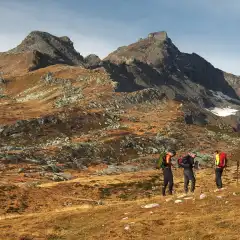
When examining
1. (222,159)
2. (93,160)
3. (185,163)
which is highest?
(222,159)

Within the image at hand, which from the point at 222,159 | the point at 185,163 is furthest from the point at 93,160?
the point at 222,159

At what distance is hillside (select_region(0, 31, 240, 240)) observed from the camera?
69.8ft

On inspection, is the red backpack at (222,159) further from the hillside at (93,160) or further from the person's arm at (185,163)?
the person's arm at (185,163)

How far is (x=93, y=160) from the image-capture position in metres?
81.6

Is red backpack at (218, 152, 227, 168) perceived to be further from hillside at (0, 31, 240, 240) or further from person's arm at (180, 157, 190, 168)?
person's arm at (180, 157, 190, 168)

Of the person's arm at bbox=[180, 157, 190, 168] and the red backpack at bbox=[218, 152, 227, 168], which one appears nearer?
the person's arm at bbox=[180, 157, 190, 168]

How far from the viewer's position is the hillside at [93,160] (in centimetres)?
2127

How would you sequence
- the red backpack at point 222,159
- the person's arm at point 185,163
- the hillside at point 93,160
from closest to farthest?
the hillside at point 93,160 < the person's arm at point 185,163 < the red backpack at point 222,159

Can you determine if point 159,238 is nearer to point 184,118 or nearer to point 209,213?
point 209,213

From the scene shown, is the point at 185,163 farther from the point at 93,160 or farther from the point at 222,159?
the point at 93,160

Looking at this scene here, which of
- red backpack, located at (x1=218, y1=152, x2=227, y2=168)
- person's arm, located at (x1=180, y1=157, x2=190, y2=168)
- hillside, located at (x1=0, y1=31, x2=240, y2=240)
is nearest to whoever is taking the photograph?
hillside, located at (x1=0, y1=31, x2=240, y2=240)

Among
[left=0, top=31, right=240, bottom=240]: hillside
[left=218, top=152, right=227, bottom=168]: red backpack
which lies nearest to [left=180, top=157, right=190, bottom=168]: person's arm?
[left=0, top=31, right=240, bottom=240]: hillside

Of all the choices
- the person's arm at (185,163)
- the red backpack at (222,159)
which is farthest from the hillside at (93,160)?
the person's arm at (185,163)

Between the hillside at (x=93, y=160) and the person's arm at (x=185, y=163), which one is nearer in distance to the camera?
the hillside at (x=93, y=160)
